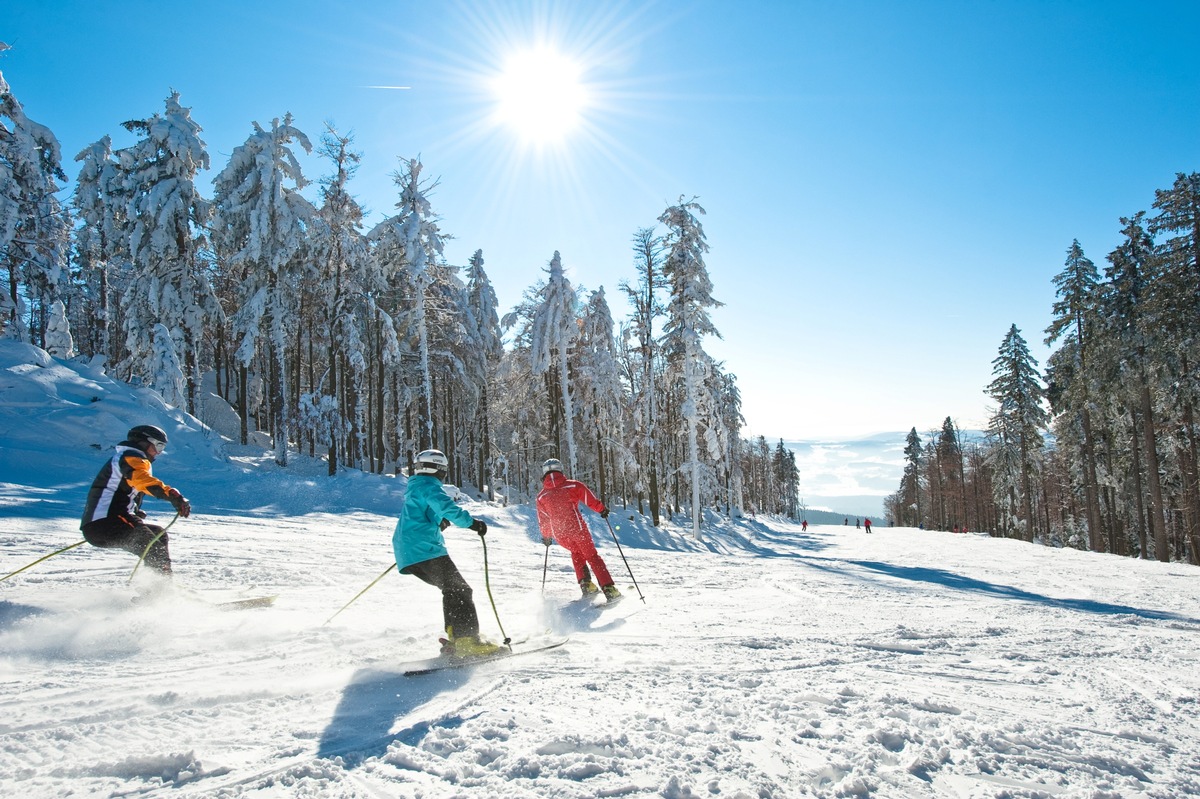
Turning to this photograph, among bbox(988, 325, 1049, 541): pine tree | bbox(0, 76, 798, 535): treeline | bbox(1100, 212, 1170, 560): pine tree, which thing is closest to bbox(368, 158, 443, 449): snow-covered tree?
bbox(0, 76, 798, 535): treeline

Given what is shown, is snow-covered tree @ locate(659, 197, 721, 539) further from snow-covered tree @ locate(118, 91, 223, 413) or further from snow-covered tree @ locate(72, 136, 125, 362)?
snow-covered tree @ locate(72, 136, 125, 362)

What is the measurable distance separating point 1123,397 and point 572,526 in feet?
88.9

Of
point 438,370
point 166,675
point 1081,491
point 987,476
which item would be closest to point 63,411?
point 438,370

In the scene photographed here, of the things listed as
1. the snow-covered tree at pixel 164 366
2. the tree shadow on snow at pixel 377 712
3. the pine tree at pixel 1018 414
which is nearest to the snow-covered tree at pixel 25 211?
the snow-covered tree at pixel 164 366

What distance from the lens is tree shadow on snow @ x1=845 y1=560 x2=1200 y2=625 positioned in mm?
9141

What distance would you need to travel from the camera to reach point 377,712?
3.84 m

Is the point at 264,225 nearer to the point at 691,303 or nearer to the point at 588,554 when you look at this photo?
the point at 691,303

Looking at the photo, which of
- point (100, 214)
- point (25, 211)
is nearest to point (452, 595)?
point (25, 211)

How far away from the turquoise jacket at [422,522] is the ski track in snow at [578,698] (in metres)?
0.89

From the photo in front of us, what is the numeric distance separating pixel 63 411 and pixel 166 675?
18.9 m

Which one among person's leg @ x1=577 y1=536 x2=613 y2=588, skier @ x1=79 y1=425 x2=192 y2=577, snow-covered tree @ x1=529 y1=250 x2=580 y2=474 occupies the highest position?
snow-covered tree @ x1=529 y1=250 x2=580 y2=474

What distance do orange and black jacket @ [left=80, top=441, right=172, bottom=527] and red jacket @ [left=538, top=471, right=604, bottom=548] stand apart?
4490 millimetres

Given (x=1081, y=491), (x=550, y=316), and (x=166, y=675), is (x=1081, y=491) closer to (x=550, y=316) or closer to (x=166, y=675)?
(x=550, y=316)

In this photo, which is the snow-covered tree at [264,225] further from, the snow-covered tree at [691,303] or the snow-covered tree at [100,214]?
the snow-covered tree at [691,303]
